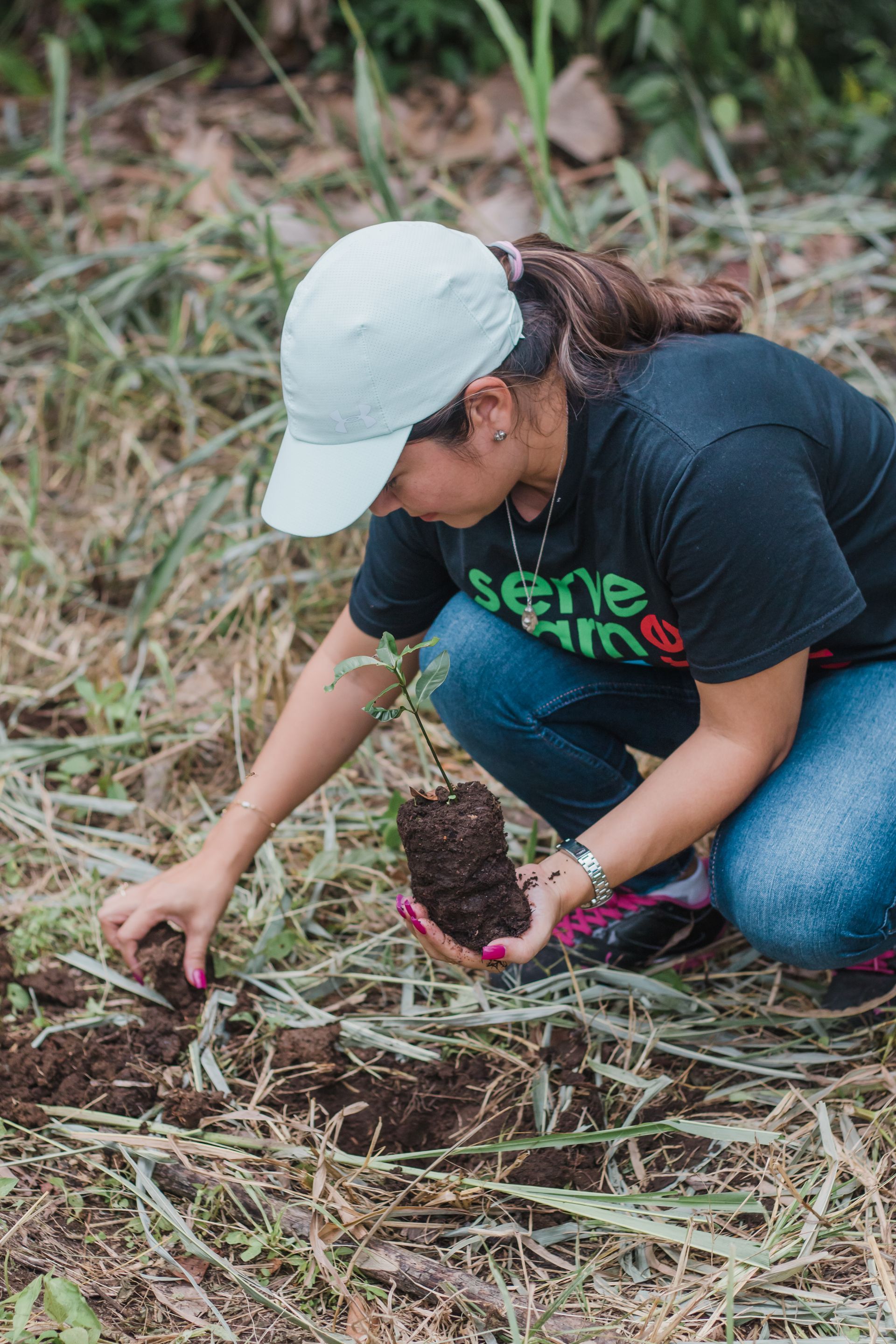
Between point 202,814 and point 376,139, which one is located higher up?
point 376,139

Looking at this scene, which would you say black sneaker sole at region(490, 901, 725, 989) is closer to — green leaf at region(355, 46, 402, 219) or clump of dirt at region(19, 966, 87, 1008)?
clump of dirt at region(19, 966, 87, 1008)

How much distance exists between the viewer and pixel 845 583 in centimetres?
130

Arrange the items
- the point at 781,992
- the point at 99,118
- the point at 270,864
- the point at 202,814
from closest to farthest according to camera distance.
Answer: the point at 781,992
the point at 270,864
the point at 202,814
the point at 99,118

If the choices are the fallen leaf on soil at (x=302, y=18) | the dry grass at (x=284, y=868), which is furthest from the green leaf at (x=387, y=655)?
the fallen leaf on soil at (x=302, y=18)

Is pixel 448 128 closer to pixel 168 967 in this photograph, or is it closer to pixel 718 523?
pixel 718 523

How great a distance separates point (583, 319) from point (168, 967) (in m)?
1.04

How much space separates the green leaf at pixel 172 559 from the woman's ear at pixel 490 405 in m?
1.17

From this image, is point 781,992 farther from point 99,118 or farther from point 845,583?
point 99,118

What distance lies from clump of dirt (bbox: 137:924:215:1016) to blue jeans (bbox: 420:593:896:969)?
51 cm

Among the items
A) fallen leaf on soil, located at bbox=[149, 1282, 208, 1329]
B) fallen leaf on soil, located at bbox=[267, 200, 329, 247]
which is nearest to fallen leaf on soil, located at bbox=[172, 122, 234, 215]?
fallen leaf on soil, located at bbox=[267, 200, 329, 247]

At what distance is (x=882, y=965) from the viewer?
158 centimetres

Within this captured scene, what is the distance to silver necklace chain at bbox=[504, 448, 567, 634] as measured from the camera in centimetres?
139

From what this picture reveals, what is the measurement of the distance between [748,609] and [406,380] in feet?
1.50

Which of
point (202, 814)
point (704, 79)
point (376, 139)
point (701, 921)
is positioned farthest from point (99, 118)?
point (701, 921)
